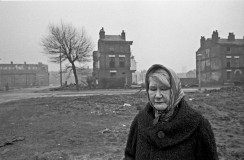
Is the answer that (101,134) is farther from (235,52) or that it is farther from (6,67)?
(6,67)

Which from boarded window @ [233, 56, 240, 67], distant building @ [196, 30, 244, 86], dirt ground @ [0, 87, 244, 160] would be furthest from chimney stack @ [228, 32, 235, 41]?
dirt ground @ [0, 87, 244, 160]

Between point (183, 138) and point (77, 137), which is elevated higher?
point (183, 138)

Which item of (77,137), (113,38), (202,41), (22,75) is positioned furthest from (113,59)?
(22,75)

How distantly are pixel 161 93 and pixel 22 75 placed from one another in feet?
248

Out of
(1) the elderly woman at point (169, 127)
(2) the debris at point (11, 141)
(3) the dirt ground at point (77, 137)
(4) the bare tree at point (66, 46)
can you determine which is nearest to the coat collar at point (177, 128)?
(1) the elderly woman at point (169, 127)

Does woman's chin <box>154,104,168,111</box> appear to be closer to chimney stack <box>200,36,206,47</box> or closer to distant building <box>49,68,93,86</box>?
distant building <box>49,68,93,86</box>

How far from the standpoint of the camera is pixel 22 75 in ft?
225

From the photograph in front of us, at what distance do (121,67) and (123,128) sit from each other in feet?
102

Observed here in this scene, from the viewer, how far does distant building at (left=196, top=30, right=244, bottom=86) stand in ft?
133

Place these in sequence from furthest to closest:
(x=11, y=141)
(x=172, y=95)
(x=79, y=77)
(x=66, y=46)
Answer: (x=79, y=77)
(x=66, y=46)
(x=11, y=141)
(x=172, y=95)

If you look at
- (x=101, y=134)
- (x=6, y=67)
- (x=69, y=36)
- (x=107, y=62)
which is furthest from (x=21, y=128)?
(x=6, y=67)

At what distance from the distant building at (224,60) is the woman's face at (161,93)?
41.1 meters

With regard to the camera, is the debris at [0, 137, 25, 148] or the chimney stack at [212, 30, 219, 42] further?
the chimney stack at [212, 30, 219, 42]

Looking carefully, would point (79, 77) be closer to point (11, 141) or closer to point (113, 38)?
point (113, 38)
